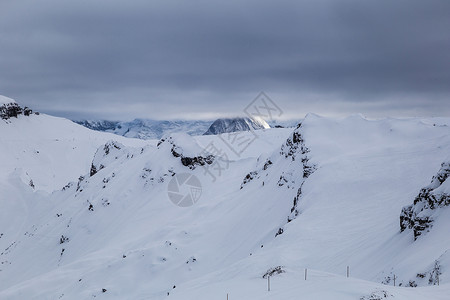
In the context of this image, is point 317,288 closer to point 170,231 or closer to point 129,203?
point 170,231

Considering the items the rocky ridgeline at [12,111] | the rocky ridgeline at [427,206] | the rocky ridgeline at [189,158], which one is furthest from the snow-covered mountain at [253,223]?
the rocky ridgeline at [12,111]

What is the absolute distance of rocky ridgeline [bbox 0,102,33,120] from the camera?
174 meters

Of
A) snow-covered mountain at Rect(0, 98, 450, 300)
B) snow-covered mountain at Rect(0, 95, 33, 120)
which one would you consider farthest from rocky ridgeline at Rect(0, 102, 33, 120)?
snow-covered mountain at Rect(0, 98, 450, 300)

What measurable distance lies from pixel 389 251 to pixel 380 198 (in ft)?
31.8

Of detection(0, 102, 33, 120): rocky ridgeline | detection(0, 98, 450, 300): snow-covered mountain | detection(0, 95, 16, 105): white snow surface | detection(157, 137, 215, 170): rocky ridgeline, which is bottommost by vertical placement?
detection(0, 98, 450, 300): snow-covered mountain

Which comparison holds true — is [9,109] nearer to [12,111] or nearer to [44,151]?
[12,111]

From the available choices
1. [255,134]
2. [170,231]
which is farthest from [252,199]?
[255,134]

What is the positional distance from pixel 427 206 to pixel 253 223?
22.4 metres

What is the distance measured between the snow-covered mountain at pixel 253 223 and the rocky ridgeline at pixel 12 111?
97.3m

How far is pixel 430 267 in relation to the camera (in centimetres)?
1686

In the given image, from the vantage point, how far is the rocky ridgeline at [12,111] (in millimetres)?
173750

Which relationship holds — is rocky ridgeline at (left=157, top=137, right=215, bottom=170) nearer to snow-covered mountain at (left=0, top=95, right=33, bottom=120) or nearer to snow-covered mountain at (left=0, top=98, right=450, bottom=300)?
snow-covered mountain at (left=0, top=98, right=450, bottom=300)

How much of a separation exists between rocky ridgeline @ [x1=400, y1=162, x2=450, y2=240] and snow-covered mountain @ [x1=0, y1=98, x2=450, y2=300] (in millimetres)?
104

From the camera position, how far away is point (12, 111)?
179m
